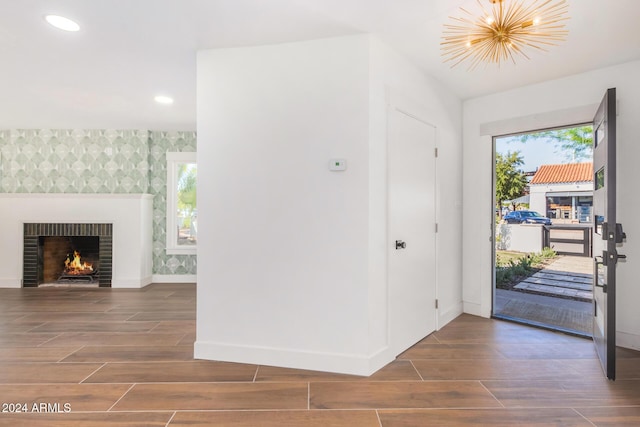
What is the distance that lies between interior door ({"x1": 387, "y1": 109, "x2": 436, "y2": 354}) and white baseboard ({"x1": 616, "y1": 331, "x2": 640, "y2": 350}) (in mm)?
1549

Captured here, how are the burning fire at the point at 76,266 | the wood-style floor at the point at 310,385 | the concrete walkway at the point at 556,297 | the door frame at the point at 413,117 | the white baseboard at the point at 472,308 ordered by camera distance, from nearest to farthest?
the wood-style floor at the point at 310,385 → the door frame at the point at 413,117 → the concrete walkway at the point at 556,297 → the white baseboard at the point at 472,308 → the burning fire at the point at 76,266

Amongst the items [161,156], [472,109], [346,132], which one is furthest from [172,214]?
[472,109]

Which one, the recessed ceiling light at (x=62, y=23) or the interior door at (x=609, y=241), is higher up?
the recessed ceiling light at (x=62, y=23)

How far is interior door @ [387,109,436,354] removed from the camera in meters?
2.88

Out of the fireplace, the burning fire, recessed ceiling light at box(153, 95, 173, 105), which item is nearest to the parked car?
recessed ceiling light at box(153, 95, 173, 105)

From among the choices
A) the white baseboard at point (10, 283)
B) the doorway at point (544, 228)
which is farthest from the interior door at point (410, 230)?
the white baseboard at point (10, 283)

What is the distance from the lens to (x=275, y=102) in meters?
2.77

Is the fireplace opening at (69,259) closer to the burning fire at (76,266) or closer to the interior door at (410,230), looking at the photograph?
the burning fire at (76,266)

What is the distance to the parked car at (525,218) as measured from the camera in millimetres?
4890

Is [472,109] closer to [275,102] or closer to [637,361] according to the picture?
A: [275,102]

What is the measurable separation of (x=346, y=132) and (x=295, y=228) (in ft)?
2.65

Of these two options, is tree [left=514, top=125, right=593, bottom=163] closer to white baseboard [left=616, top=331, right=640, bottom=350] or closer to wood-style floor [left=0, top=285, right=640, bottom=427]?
white baseboard [left=616, top=331, right=640, bottom=350]

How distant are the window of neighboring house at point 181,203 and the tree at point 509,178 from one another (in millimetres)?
4544

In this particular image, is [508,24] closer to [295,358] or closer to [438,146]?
[438,146]
